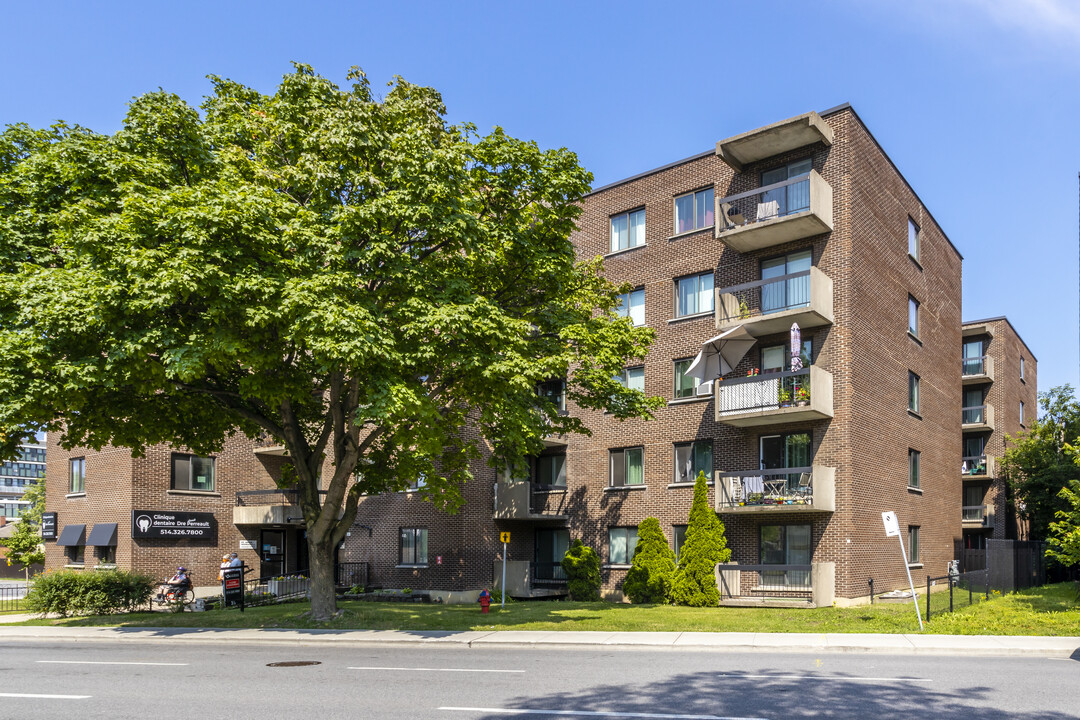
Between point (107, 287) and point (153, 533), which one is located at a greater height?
point (107, 287)

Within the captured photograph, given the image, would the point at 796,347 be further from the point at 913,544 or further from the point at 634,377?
the point at 913,544

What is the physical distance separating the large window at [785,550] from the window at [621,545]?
4.67 meters

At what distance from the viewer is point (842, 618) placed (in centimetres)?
2078

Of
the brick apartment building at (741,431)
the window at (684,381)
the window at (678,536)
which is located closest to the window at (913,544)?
the brick apartment building at (741,431)

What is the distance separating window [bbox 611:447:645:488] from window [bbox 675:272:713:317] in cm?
504

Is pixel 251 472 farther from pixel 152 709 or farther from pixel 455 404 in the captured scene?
pixel 152 709

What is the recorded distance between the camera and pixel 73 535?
34.7 metres

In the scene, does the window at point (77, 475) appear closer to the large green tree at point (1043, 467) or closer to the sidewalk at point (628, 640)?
the sidewalk at point (628, 640)

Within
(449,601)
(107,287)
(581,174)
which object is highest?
(581,174)

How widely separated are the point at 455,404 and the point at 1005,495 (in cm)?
3438

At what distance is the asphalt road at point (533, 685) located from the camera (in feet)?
32.6

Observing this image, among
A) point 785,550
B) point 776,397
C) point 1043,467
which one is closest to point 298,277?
point 776,397

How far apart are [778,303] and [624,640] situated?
44.4ft

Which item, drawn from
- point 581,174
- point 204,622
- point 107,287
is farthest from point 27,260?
point 581,174
